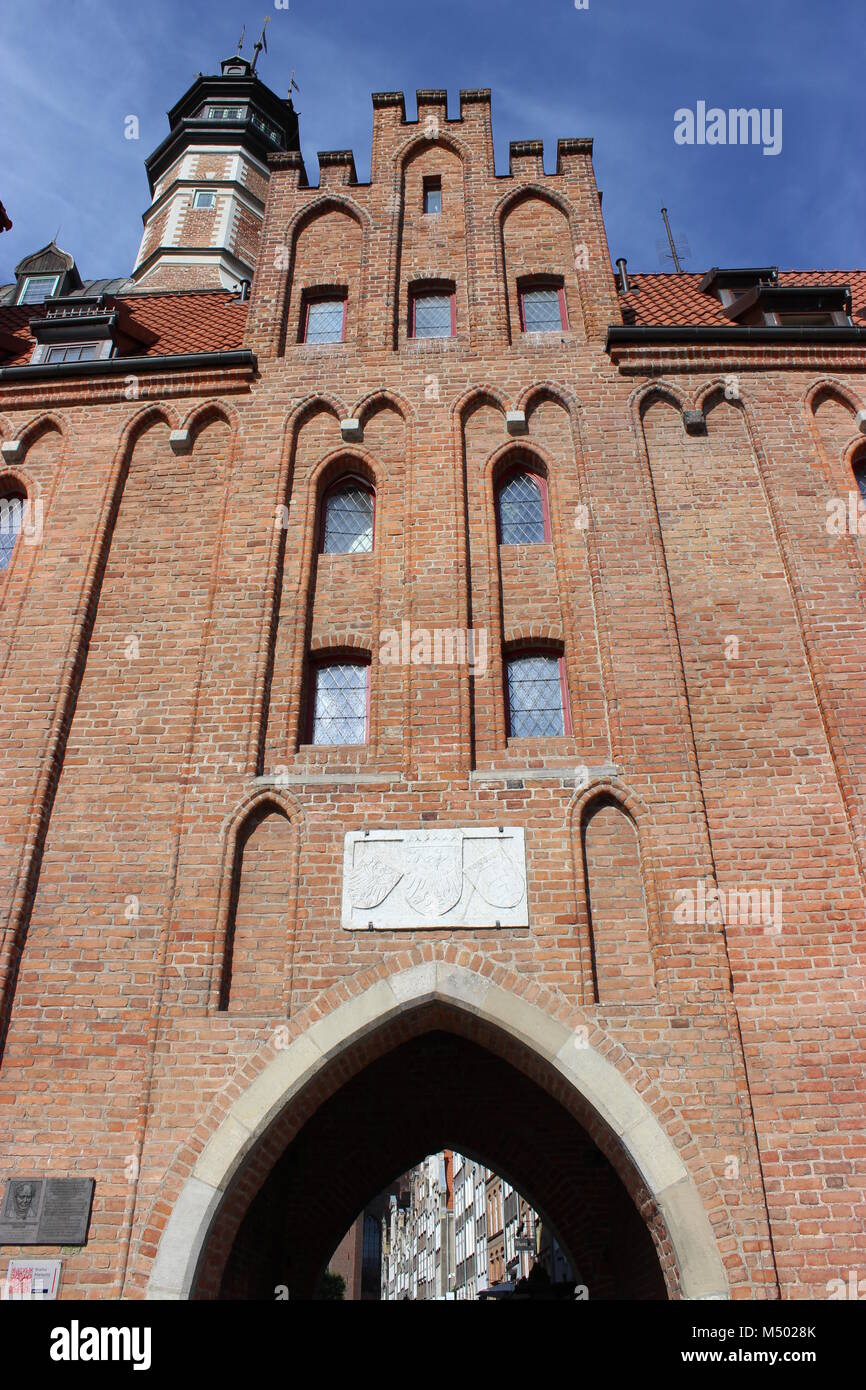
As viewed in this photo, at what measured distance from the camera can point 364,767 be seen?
28.7 ft

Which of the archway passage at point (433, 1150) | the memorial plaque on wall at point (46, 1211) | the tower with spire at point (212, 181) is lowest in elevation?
the memorial plaque on wall at point (46, 1211)

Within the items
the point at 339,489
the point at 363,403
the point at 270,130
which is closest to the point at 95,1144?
the point at 339,489

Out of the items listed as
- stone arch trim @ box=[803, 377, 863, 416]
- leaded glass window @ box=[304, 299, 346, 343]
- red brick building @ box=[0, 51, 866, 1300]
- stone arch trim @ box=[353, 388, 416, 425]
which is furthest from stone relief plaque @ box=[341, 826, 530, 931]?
leaded glass window @ box=[304, 299, 346, 343]

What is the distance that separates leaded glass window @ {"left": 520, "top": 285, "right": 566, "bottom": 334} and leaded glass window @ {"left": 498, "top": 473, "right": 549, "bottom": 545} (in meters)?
2.14

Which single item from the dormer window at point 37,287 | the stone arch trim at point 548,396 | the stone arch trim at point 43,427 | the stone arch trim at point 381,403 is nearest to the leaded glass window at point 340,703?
the stone arch trim at point 381,403

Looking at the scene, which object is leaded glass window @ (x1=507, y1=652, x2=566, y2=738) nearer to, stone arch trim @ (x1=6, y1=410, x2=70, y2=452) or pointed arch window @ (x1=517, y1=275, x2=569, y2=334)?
pointed arch window @ (x1=517, y1=275, x2=569, y2=334)

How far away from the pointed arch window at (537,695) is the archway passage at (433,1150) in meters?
3.34

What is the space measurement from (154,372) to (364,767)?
19.4 ft

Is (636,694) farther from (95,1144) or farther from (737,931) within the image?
(95,1144)

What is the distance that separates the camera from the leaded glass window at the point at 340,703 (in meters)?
9.23

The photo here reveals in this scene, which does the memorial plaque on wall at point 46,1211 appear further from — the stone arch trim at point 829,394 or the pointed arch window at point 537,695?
the stone arch trim at point 829,394

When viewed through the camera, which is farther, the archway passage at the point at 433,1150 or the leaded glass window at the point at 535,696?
the archway passage at the point at 433,1150

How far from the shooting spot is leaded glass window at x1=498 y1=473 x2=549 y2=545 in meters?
10.3
